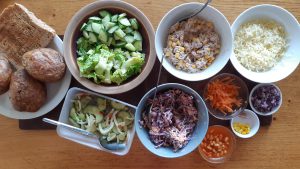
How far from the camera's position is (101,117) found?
1.56 meters

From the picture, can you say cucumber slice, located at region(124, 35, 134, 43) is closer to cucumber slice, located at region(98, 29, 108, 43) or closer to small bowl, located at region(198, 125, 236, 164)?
cucumber slice, located at region(98, 29, 108, 43)

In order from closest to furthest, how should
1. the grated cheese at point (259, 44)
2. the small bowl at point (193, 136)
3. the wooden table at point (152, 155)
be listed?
1. the small bowl at point (193, 136)
2. the grated cheese at point (259, 44)
3. the wooden table at point (152, 155)

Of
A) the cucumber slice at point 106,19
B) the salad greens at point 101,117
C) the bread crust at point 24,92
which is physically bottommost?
the salad greens at point 101,117

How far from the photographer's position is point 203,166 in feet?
5.49

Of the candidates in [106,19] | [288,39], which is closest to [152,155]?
[106,19]

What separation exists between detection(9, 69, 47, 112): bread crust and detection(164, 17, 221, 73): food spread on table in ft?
1.79

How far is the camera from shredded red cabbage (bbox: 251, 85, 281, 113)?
62.4 inches

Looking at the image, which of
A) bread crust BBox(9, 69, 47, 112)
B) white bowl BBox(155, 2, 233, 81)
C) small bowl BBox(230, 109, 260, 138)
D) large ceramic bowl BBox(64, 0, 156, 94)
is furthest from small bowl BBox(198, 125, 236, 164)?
bread crust BBox(9, 69, 47, 112)

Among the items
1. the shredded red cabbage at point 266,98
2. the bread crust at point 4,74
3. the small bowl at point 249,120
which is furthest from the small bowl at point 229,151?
the bread crust at point 4,74

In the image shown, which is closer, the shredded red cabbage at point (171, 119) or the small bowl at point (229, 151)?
the shredded red cabbage at point (171, 119)

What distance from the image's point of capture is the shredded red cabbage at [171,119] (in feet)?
4.80

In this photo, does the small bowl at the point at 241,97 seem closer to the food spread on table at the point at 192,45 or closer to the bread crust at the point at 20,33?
the food spread on table at the point at 192,45

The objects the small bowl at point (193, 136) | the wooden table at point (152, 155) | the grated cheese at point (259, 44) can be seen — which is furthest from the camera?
the wooden table at point (152, 155)

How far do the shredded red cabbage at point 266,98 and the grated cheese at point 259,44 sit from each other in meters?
0.09
